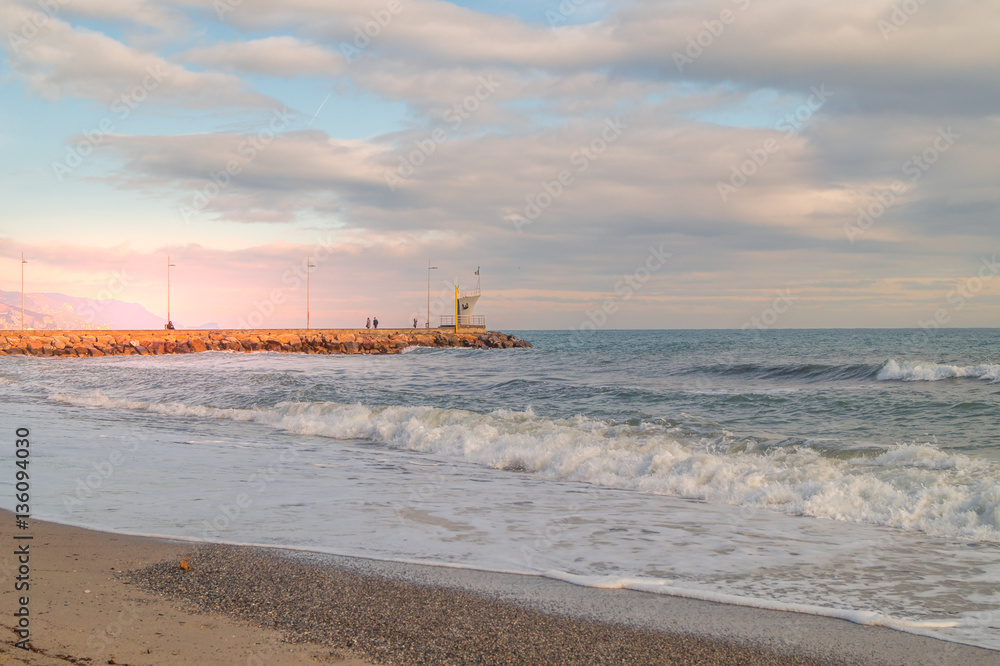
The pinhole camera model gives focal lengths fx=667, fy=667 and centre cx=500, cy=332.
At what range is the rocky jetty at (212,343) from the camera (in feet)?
Answer: 142

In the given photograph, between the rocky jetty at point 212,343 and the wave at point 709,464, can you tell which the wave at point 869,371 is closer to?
the wave at point 709,464

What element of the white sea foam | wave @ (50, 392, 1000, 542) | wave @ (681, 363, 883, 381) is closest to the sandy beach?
wave @ (50, 392, 1000, 542)

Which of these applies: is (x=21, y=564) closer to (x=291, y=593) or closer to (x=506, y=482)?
(x=291, y=593)

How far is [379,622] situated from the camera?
13.2 ft

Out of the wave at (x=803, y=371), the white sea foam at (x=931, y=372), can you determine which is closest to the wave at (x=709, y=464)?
the white sea foam at (x=931, y=372)

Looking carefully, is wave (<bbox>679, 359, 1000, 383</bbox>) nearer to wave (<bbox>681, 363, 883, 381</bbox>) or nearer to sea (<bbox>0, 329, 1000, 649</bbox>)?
wave (<bbox>681, 363, 883, 381</bbox>)

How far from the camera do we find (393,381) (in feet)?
79.6

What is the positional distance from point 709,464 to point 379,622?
6.42 metres

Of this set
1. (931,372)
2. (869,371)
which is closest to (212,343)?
(869,371)

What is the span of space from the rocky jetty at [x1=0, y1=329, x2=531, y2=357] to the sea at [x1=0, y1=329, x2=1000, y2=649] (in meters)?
30.3

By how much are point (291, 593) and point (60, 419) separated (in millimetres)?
12727

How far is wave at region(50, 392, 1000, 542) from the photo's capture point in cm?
722

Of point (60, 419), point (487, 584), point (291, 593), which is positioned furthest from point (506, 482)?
point (60, 419)

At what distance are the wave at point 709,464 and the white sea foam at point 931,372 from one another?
13.7 meters
